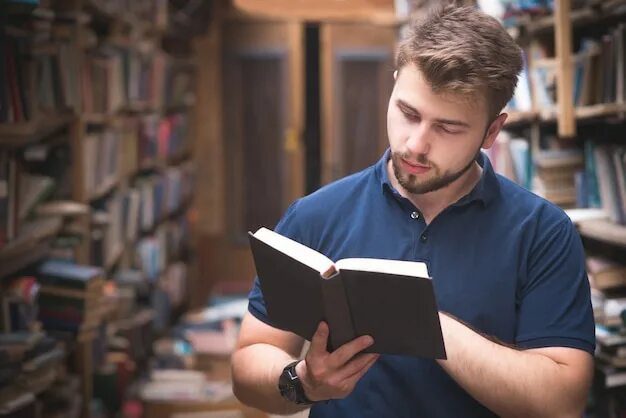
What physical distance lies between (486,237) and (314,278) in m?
0.32

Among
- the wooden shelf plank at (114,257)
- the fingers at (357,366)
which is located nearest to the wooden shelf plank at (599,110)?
the fingers at (357,366)

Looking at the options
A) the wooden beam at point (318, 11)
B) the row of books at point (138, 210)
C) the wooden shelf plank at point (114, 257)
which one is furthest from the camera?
the wooden beam at point (318, 11)

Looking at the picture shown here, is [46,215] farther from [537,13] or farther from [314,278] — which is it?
[314,278]

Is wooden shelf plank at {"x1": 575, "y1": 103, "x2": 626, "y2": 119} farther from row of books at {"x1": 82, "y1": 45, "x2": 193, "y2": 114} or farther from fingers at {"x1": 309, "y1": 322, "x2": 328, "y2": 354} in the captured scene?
row of books at {"x1": 82, "y1": 45, "x2": 193, "y2": 114}

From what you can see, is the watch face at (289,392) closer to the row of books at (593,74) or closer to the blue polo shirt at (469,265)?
the blue polo shirt at (469,265)

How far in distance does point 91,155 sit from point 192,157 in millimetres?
2680

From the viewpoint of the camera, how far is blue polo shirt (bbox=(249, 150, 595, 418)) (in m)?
1.37

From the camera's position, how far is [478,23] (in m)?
1.39

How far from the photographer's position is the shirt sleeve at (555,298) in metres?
1.35

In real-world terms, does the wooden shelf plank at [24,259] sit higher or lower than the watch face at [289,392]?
lower

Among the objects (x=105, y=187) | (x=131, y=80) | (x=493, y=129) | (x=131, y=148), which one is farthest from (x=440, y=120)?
(x=131, y=148)

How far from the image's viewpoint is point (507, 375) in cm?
130

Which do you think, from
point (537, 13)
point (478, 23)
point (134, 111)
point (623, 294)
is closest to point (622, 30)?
point (537, 13)

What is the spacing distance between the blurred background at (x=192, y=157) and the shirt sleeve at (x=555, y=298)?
1097 mm
